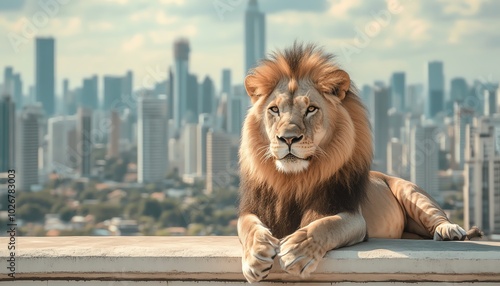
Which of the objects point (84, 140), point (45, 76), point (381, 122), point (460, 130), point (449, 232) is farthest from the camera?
point (45, 76)

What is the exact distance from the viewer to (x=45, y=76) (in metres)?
109

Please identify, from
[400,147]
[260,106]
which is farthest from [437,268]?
[400,147]

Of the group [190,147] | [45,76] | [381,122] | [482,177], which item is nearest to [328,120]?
[482,177]

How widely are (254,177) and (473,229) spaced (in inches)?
55.0

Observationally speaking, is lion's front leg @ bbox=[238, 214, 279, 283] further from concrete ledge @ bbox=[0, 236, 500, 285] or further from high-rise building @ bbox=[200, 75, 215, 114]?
high-rise building @ bbox=[200, 75, 215, 114]

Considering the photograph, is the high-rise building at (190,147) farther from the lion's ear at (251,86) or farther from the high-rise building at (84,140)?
the lion's ear at (251,86)

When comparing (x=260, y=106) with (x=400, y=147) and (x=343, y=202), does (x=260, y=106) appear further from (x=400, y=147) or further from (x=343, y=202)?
(x=400, y=147)

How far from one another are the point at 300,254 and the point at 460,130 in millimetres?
81058

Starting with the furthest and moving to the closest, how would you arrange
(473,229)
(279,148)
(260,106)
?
(473,229) < (260,106) < (279,148)

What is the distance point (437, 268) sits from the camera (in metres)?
3.87

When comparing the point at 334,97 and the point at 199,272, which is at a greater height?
the point at 334,97

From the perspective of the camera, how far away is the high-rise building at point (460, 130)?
83000mm

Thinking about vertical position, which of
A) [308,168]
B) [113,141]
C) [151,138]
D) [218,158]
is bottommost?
[218,158]

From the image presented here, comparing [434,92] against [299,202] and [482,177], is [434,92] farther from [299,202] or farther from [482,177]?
[299,202]
